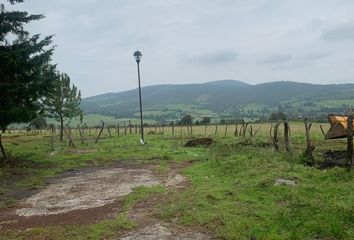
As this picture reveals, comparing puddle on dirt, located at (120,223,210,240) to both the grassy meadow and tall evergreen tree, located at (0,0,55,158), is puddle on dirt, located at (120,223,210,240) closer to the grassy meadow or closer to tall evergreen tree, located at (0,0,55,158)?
the grassy meadow

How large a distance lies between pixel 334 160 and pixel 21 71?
554 inches

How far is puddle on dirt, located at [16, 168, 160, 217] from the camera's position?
10.8 metres

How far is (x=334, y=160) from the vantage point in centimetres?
1592

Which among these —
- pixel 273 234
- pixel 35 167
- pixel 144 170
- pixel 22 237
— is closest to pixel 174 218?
pixel 273 234

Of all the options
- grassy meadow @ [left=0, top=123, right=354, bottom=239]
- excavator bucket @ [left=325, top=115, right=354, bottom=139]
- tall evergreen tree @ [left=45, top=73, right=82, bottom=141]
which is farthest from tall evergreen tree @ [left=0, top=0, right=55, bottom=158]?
tall evergreen tree @ [left=45, top=73, right=82, bottom=141]

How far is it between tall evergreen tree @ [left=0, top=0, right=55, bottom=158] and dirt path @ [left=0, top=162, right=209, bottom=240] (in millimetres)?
4302

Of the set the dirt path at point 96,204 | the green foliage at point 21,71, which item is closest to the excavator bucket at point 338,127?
the dirt path at point 96,204

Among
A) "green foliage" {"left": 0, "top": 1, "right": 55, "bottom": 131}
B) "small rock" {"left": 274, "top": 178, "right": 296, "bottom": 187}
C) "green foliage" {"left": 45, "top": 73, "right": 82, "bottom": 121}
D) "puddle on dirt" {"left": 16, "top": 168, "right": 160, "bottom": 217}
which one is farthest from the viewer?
"green foliage" {"left": 45, "top": 73, "right": 82, "bottom": 121}

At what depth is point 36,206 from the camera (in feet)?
36.5

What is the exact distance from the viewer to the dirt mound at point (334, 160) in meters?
14.8

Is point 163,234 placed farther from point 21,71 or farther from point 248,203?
point 21,71

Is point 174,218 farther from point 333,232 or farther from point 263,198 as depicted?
point 333,232

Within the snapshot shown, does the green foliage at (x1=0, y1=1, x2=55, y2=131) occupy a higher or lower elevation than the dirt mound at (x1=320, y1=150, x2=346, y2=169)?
higher

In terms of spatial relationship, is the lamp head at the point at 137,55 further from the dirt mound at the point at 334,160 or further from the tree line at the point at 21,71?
the dirt mound at the point at 334,160
